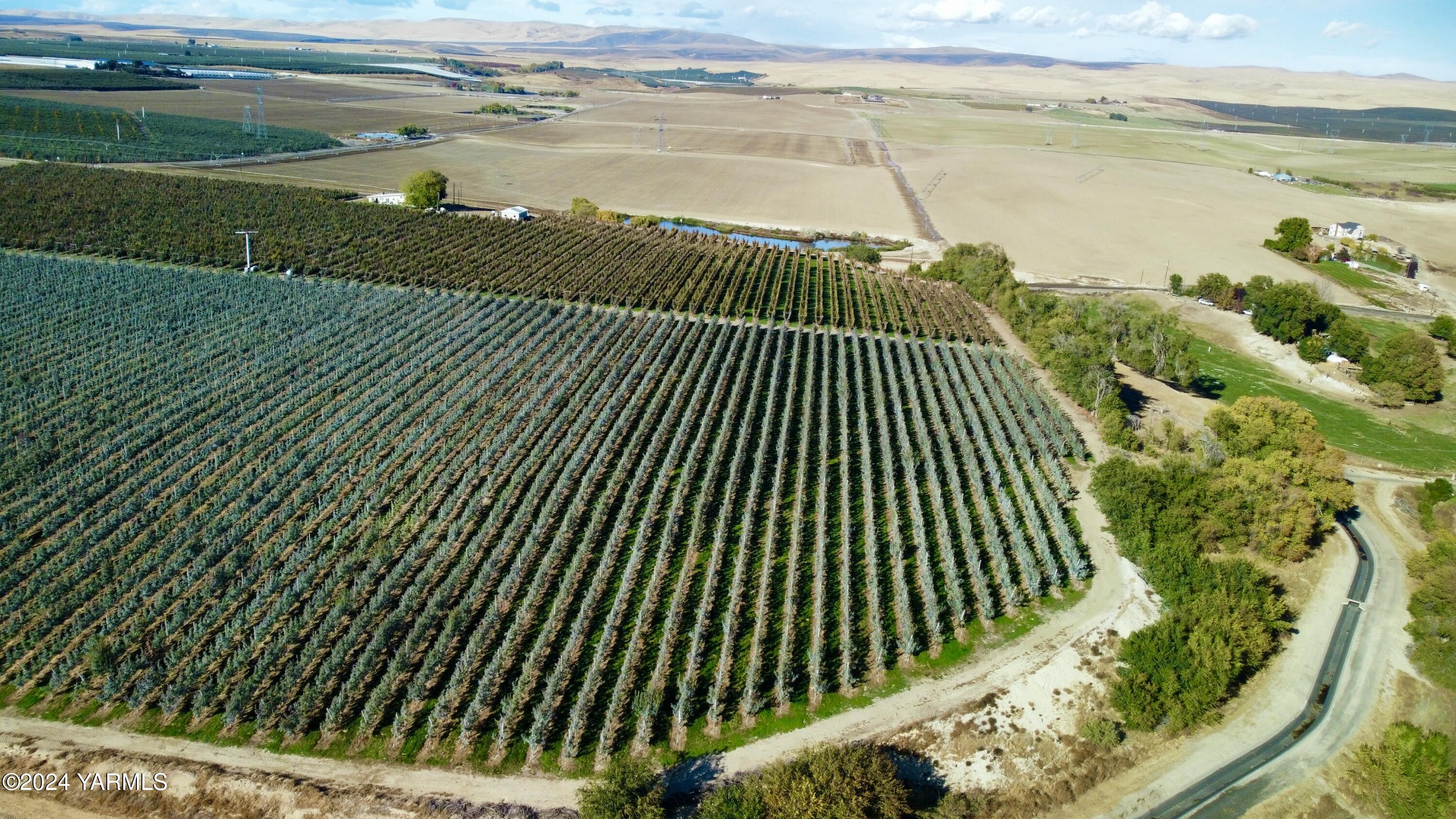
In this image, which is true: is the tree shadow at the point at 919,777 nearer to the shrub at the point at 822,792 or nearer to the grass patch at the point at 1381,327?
the shrub at the point at 822,792

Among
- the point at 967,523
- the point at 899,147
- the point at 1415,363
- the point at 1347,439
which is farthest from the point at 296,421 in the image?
the point at 899,147

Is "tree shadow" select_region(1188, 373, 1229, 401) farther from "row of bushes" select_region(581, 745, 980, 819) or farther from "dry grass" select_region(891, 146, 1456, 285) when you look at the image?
"row of bushes" select_region(581, 745, 980, 819)

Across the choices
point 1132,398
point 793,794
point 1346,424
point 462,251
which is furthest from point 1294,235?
point 793,794

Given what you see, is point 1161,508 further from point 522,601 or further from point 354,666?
A: point 354,666

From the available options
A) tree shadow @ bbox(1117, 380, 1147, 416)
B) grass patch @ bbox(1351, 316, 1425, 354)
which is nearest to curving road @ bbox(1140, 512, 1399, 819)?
tree shadow @ bbox(1117, 380, 1147, 416)

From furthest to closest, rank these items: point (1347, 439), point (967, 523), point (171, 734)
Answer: point (1347, 439), point (967, 523), point (171, 734)
